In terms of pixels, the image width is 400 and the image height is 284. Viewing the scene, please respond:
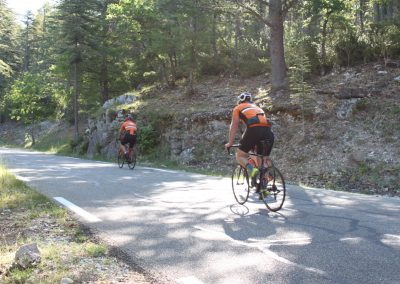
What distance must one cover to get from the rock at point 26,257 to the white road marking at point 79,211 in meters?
2.14

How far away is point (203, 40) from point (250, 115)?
46.5ft

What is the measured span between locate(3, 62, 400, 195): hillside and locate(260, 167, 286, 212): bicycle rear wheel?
4290 mm

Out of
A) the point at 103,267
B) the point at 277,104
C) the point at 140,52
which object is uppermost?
the point at 140,52

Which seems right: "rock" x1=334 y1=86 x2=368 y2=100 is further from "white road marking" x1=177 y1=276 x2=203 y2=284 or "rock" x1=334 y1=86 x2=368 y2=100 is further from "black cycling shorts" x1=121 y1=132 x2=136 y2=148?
"white road marking" x1=177 y1=276 x2=203 y2=284

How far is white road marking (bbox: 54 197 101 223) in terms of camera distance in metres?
6.83

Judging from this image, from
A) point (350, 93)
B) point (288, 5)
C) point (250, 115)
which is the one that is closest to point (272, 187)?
point (250, 115)

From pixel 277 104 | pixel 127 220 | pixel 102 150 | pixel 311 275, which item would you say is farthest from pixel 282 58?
pixel 311 275

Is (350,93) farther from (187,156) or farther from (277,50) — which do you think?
(187,156)

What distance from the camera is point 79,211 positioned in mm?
7457

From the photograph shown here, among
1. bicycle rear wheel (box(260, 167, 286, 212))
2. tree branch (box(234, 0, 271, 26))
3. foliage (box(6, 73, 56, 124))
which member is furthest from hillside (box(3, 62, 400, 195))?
foliage (box(6, 73, 56, 124))

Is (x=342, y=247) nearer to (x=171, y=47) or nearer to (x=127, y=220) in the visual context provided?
(x=127, y=220)

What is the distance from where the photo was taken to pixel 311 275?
13.7ft

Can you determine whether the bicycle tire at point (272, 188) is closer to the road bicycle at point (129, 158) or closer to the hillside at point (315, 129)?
the hillside at point (315, 129)

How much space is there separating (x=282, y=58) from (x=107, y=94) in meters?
20.4
